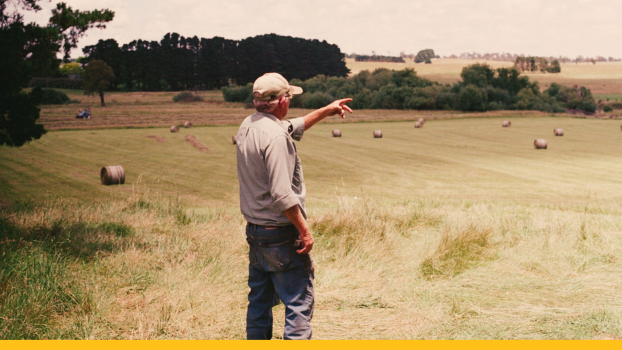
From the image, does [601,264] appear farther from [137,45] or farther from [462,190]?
[137,45]

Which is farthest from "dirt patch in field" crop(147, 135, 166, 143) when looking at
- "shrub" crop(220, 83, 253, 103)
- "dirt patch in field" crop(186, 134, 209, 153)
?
"shrub" crop(220, 83, 253, 103)

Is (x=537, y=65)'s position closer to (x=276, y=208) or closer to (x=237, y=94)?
(x=237, y=94)

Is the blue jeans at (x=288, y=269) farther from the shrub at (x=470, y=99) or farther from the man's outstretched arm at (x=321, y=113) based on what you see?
the shrub at (x=470, y=99)

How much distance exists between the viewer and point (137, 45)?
95625 millimetres

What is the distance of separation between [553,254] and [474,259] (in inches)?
44.7

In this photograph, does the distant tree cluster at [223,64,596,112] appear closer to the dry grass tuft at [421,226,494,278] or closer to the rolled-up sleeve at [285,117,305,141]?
the dry grass tuft at [421,226,494,278]

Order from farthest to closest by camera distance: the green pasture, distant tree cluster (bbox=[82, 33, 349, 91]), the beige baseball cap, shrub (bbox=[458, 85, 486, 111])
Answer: distant tree cluster (bbox=[82, 33, 349, 91]) < shrub (bbox=[458, 85, 486, 111]) < the green pasture < the beige baseball cap

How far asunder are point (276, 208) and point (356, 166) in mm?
20590

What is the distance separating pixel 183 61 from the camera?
9600cm

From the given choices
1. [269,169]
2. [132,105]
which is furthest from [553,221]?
[132,105]

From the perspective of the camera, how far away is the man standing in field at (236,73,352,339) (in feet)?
11.9

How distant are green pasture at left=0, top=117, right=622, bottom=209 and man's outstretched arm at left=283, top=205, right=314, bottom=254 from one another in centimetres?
775

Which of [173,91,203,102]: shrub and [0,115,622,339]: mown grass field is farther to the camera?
[173,91,203,102]: shrub

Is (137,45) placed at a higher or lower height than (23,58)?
higher
